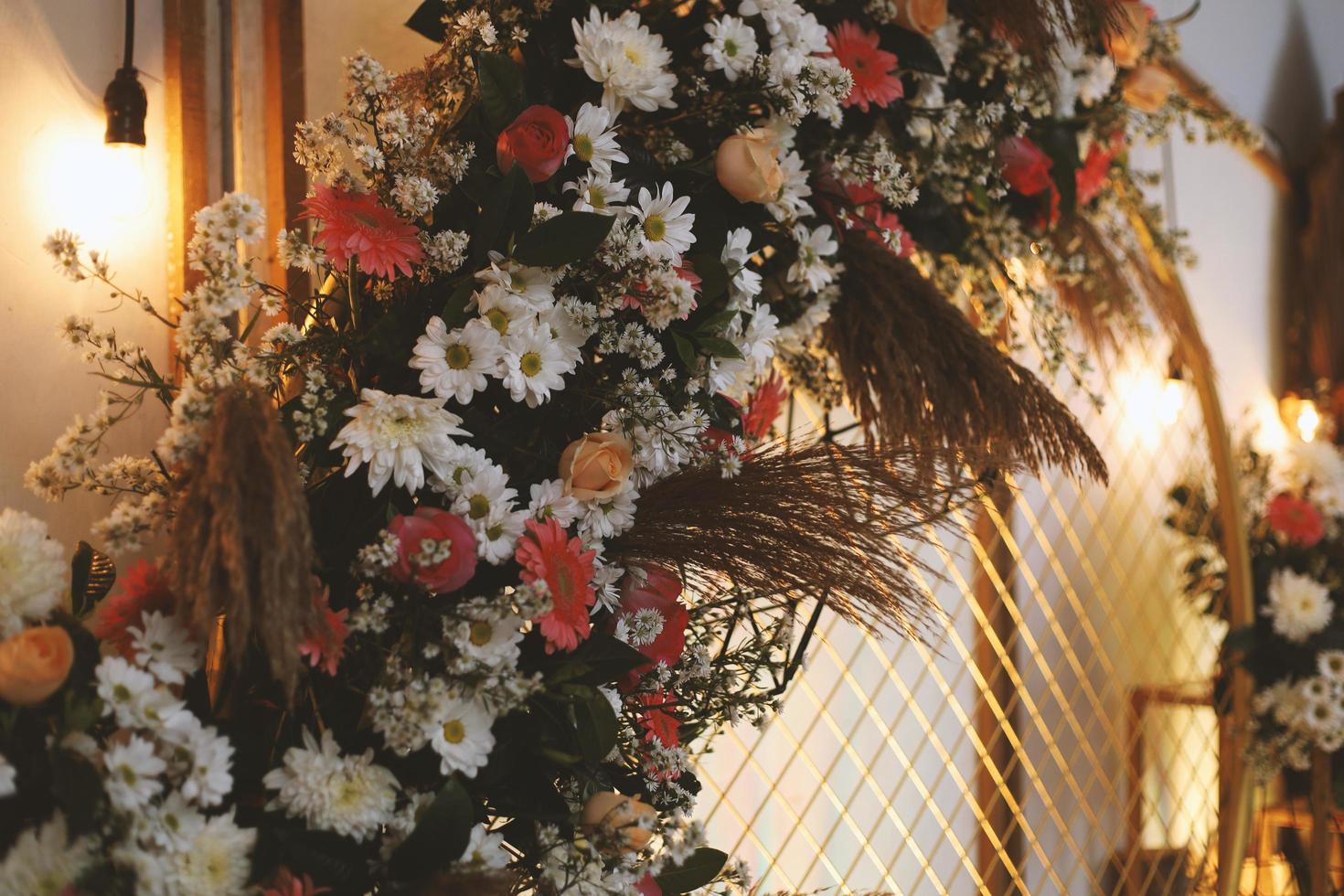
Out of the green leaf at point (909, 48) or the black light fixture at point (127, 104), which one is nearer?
the black light fixture at point (127, 104)

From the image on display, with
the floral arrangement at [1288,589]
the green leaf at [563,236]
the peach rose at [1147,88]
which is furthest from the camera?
the floral arrangement at [1288,589]

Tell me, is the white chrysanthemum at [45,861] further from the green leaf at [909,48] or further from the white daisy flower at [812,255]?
the green leaf at [909,48]

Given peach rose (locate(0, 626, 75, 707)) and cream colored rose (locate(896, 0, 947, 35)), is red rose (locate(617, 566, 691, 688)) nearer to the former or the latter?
peach rose (locate(0, 626, 75, 707))

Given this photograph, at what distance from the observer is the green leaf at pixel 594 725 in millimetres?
758

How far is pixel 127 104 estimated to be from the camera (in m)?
0.88

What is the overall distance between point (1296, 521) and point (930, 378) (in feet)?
4.42

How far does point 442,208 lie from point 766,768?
0.87 metres

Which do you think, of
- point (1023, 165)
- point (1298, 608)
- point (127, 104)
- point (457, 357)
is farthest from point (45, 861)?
point (1298, 608)

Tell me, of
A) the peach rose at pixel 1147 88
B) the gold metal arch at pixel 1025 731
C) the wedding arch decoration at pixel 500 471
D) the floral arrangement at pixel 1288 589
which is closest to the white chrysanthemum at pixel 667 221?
the wedding arch decoration at pixel 500 471

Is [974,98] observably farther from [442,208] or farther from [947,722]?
[947,722]

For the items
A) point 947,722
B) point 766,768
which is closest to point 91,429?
point 766,768

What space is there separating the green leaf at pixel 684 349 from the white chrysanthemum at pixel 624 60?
18 cm

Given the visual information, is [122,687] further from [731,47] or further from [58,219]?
[731,47]

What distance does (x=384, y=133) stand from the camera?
81 cm
